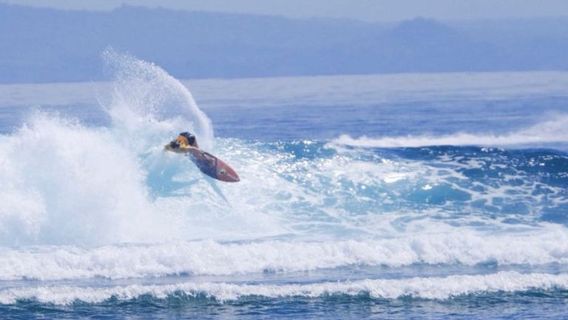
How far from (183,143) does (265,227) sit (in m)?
3.62

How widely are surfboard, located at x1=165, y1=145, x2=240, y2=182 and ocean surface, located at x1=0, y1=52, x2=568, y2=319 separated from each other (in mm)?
506

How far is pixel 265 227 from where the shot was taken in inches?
1105

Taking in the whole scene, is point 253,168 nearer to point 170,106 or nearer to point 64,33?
point 170,106

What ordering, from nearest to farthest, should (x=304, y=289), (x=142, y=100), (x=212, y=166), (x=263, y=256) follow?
(x=304, y=289)
(x=263, y=256)
(x=212, y=166)
(x=142, y=100)

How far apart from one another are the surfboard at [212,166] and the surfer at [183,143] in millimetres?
30

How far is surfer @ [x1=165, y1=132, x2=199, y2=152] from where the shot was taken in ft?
98.5

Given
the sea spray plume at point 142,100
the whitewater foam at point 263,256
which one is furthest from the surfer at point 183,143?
the whitewater foam at point 263,256

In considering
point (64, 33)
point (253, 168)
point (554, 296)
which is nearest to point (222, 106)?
point (253, 168)

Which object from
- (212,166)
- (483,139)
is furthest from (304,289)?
(483,139)

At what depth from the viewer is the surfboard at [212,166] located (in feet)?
98.8

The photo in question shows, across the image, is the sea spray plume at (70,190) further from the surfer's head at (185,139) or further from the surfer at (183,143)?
the surfer's head at (185,139)

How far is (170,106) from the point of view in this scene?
57.4m

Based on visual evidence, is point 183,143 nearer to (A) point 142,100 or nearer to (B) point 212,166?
(B) point 212,166

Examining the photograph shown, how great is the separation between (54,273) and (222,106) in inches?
1810
